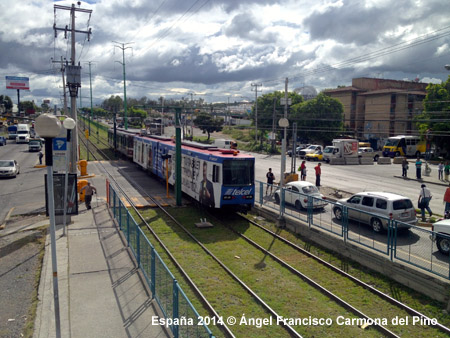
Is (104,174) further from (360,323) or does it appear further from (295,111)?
(295,111)

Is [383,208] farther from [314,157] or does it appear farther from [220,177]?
[314,157]

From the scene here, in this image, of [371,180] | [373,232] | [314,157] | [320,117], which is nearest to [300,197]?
[373,232]

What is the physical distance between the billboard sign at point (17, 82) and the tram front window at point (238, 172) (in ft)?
439

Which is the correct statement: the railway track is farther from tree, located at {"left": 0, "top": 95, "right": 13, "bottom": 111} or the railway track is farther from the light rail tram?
tree, located at {"left": 0, "top": 95, "right": 13, "bottom": 111}

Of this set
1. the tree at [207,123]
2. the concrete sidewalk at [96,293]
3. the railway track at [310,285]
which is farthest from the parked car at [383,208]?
the tree at [207,123]

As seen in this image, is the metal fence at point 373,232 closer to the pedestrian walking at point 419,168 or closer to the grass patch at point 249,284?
the grass patch at point 249,284

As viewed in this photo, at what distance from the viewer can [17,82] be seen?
133 m

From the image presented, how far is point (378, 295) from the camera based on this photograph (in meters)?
10.7

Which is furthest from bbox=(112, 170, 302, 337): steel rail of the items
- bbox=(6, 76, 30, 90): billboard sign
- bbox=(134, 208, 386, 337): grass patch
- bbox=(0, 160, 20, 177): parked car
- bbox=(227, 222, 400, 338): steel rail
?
bbox=(6, 76, 30, 90): billboard sign

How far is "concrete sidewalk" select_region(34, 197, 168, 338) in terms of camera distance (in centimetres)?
848

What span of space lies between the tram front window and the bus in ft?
131

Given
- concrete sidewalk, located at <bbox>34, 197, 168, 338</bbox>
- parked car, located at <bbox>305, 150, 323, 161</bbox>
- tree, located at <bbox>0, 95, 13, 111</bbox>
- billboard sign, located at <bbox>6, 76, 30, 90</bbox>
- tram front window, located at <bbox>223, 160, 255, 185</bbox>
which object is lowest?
concrete sidewalk, located at <bbox>34, 197, 168, 338</bbox>

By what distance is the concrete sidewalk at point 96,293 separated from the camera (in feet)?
27.8

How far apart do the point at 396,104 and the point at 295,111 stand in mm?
17762
